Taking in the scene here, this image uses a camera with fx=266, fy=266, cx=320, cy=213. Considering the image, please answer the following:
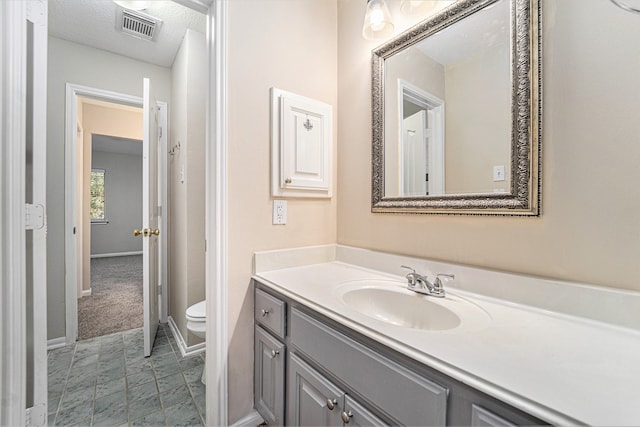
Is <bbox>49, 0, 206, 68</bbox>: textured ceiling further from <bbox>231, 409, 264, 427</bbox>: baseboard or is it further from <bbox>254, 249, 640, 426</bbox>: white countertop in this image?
<bbox>231, 409, 264, 427</bbox>: baseboard

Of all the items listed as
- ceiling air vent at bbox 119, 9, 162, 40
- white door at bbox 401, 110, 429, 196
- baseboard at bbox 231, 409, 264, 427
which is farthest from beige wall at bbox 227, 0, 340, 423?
ceiling air vent at bbox 119, 9, 162, 40

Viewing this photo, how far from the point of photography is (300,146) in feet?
4.81

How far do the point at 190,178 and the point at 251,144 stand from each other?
1.04 metres

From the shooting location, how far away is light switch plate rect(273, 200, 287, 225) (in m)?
1.41

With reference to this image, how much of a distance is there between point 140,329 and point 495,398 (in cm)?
289

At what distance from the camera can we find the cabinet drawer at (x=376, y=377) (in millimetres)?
615

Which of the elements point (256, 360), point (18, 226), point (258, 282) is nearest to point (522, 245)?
point (258, 282)

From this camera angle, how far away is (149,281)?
2.01 meters

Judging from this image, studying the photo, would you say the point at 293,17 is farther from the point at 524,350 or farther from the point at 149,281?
the point at 149,281

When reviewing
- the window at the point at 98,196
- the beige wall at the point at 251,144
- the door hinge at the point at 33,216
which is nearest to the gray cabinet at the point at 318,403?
the beige wall at the point at 251,144

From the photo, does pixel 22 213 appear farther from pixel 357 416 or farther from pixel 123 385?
pixel 357 416

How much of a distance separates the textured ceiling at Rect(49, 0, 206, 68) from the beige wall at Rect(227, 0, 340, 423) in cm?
79

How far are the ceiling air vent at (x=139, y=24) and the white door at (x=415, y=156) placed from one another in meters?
2.15

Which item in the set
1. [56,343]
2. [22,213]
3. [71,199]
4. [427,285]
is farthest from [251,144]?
[56,343]
